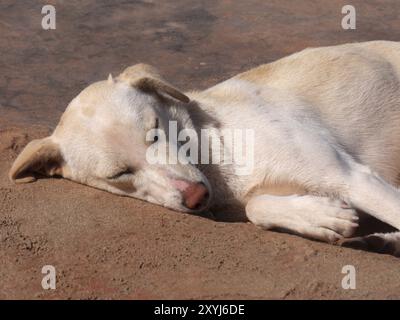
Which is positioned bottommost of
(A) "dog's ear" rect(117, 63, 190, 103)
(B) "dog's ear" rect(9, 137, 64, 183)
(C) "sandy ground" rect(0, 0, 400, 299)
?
(C) "sandy ground" rect(0, 0, 400, 299)

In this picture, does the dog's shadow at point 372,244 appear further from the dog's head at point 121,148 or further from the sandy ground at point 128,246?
the dog's head at point 121,148

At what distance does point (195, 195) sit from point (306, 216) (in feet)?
2.10

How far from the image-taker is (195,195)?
5.18m

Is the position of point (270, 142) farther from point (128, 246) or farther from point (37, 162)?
point (37, 162)

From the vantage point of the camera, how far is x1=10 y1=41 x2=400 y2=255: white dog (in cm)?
521

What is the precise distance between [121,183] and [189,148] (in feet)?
1.54

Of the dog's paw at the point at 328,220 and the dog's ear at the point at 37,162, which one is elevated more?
the dog's ear at the point at 37,162

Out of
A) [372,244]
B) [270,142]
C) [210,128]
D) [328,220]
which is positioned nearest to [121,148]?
[210,128]

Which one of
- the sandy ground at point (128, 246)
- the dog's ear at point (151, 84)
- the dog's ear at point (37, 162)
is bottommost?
the sandy ground at point (128, 246)

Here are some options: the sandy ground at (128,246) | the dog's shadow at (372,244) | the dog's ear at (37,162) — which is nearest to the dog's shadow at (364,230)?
the dog's shadow at (372,244)

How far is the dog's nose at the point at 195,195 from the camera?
518 centimetres

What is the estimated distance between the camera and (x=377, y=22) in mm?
9570

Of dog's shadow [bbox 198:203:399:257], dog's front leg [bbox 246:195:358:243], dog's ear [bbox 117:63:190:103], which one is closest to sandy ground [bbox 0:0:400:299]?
dog's front leg [bbox 246:195:358:243]

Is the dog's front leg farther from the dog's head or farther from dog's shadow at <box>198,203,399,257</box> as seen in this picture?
the dog's head
